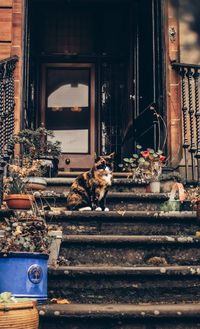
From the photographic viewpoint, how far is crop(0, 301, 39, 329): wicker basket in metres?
2.31

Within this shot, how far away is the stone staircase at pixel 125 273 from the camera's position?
2.68 metres

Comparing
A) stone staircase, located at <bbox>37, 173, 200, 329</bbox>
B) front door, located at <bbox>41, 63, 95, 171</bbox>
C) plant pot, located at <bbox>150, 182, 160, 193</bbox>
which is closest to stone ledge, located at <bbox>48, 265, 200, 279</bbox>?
stone staircase, located at <bbox>37, 173, 200, 329</bbox>

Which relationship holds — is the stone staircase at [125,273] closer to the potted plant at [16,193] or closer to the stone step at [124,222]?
the stone step at [124,222]

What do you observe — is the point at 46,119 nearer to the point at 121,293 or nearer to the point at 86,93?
the point at 86,93

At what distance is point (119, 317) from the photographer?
266 cm

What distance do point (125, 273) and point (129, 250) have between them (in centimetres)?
Answer: 39

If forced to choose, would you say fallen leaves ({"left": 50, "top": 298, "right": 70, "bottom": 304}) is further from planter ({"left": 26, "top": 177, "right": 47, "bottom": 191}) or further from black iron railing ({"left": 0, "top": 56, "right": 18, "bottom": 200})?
black iron railing ({"left": 0, "top": 56, "right": 18, "bottom": 200})

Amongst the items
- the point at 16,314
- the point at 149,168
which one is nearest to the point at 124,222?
the point at 149,168

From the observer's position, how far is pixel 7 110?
5121 mm

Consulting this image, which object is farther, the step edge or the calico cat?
the calico cat

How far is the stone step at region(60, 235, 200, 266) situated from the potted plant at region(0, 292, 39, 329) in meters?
0.98

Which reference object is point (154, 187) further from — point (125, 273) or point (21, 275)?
point (21, 275)

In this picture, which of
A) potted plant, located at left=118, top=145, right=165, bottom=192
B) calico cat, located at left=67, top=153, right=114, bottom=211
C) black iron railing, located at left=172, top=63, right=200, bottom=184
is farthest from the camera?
black iron railing, located at left=172, top=63, right=200, bottom=184

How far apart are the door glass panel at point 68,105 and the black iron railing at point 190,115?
2.55 meters
